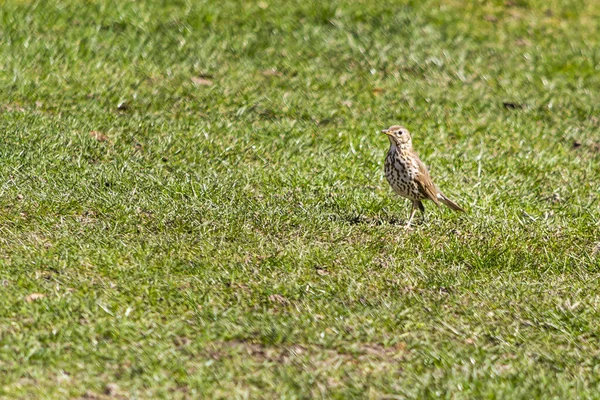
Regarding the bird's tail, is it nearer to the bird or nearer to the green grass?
the bird

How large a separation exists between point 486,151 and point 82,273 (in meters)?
4.83

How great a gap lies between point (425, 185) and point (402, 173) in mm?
207

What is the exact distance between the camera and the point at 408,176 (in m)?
8.34

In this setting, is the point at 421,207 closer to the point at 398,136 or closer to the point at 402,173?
the point at 402,173

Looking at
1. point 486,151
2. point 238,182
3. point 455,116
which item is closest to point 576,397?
point 238,182

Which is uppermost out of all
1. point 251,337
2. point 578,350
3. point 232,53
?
point 578,350

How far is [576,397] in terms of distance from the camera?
5.66 metres

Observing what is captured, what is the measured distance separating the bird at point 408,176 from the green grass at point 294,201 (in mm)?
201

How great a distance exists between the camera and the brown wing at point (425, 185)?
8.35 metres

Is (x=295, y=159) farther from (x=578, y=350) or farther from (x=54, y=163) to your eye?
(x=578, y=350)

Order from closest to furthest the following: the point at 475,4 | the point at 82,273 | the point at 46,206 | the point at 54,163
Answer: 1. the point at 82,273
2. the point at 46,206
3. the point at 54,163
4. the point at 475,4

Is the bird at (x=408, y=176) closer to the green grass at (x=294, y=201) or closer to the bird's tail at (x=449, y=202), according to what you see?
the bird's tail at (x=449, y=202)

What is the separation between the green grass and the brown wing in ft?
0.76

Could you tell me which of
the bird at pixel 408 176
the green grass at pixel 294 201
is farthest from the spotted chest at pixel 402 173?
the green grass at pixel 294 201
